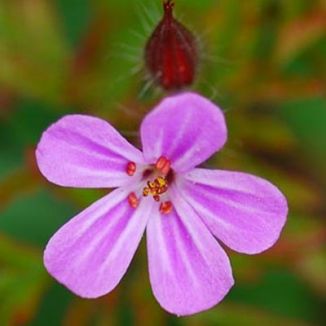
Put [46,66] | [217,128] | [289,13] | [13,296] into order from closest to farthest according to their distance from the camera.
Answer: [217,128] → [13,296] → [289,13] → [46,66]

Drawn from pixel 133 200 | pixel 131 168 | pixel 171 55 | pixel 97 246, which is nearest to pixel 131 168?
pixel 131 168

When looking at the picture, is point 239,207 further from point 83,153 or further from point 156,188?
point 83,153

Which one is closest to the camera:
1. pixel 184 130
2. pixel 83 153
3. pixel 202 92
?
pixel 184 130

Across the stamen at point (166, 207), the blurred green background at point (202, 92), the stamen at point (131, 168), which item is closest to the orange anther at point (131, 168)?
the stamen at point (131, 168)

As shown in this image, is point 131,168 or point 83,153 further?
point 131,168

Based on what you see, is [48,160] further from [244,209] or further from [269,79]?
[269,79]

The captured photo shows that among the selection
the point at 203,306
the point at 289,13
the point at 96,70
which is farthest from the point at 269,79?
the point at 203,306

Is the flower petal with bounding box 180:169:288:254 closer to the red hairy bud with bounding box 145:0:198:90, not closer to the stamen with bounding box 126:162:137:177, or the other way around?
the stamen with bounding box 126:162:137:177
